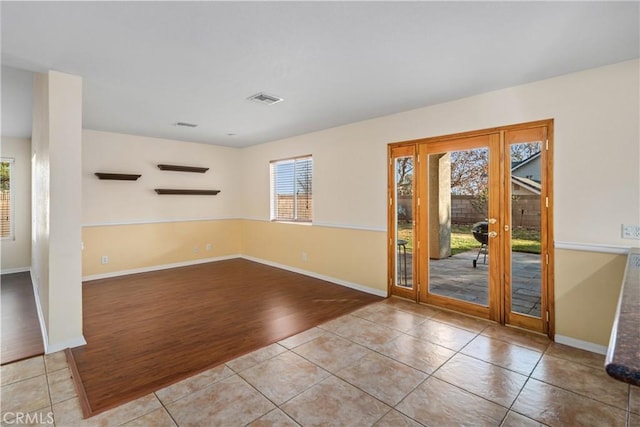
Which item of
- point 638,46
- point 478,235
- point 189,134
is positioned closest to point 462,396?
point 478,235

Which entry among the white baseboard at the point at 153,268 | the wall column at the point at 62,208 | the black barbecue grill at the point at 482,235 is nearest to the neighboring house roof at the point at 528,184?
the black barbecue grill at the point at 482,235

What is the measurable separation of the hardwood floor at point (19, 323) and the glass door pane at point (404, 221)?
386 cm

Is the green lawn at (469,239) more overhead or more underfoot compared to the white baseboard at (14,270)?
more overhead

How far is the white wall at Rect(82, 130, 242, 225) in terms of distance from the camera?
17.1 feet

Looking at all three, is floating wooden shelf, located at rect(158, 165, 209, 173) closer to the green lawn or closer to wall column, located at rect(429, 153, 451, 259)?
the green lawn

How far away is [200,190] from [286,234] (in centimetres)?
204

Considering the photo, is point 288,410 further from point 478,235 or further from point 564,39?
point 564,39

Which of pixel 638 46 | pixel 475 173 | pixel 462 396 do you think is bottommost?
pixel 462 396

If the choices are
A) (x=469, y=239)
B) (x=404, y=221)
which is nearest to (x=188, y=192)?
(x=404, y=221)

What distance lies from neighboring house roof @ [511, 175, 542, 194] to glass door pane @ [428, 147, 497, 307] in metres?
0.29

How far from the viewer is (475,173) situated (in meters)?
3.60

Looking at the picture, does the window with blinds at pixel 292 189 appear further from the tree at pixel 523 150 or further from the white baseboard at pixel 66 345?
the white baseboard at pixel 66 345

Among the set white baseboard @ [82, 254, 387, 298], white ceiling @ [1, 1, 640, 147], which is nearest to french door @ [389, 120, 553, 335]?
white baseboard @ [82, 254, 387, 298]

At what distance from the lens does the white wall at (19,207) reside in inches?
226
